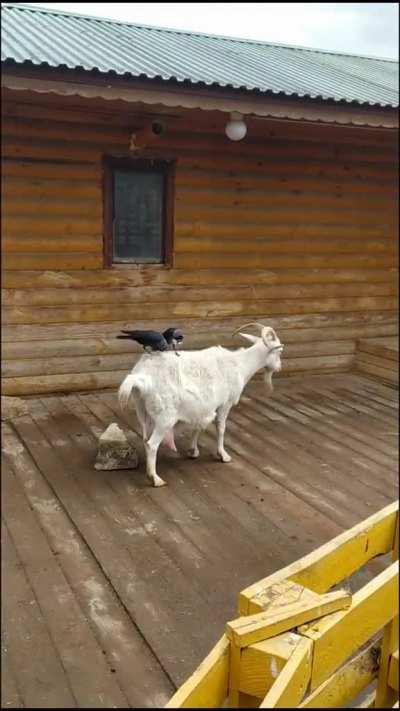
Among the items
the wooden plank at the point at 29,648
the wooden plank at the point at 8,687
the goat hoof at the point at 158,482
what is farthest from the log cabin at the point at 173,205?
the wooden plank at the point at 8,687

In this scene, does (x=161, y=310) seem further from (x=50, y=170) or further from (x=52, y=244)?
(x=50, y=170)

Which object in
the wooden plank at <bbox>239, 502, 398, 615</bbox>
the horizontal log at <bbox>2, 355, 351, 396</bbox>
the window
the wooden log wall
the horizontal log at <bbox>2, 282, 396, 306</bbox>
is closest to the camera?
the wooden plank at <bbox>239, 502, 398, 615</bbox>

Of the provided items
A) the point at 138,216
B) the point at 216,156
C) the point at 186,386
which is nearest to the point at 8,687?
the point at 186,386

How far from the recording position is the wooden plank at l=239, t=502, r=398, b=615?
1555 millimetres

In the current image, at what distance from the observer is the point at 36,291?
544 centimetres

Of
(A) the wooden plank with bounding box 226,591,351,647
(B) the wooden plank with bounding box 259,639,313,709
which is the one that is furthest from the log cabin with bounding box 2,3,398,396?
(B) the wooden plank with bounding box 259,639,313,709

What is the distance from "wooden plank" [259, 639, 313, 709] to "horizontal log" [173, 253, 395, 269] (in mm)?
4059

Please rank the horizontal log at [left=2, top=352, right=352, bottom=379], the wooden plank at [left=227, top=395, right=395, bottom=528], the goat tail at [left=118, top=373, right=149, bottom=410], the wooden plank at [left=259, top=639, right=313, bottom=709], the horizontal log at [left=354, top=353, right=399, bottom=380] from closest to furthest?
1. the wooden plank at [left=259, top=639, right=313, bottom=709]
2. the goat tail at [left=118, top=373, right=149, bottom=410]
3. the horizontal log at [left=2, top=352, right=352, bottom=379]
4. the wooden plank at [left=227, top=395, right=395, bottom=528]
5. the horizontal log at [left=354, top=353, right=399, bottom=380]

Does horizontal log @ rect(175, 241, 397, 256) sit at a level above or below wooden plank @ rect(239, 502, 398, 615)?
above

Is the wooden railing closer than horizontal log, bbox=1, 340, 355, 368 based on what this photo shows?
Yes

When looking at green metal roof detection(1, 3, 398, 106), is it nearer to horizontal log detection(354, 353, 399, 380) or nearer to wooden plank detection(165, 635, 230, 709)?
horizontal log detection(354, 353, 399, 380)

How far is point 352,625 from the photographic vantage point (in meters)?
1.52

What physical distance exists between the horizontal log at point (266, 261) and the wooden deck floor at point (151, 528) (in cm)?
106

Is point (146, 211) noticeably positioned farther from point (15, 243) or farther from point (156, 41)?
point (156, 41)
